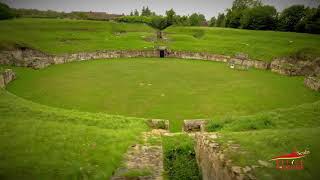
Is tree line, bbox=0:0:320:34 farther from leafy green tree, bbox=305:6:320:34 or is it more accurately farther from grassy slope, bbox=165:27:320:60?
grassy slope, bbox=165:27:320:60

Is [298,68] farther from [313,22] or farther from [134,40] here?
[313,22]

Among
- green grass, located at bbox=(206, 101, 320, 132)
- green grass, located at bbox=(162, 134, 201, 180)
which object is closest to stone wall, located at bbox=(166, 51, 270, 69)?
green grass, located at bbox=(206, 101, 320, 132)

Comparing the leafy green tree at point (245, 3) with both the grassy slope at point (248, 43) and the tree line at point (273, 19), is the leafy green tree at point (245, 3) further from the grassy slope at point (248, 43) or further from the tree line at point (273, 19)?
the grassy slope at point (248, 43)

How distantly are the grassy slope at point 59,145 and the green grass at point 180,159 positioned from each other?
1.47 metres

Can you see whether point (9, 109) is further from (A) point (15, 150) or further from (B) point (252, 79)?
(B) point (252, 79)

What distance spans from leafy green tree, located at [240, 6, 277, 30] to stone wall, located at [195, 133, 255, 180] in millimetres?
59514

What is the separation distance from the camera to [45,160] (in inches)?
357

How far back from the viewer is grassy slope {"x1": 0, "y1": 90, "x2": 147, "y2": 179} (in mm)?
8625

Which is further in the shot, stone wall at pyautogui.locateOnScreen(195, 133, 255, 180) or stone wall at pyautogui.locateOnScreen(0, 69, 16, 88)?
stone wall at pyautogui.locateOnScreen(0, 69, 16, 88)

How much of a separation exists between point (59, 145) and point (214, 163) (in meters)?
5.08

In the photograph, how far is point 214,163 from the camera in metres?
9.06

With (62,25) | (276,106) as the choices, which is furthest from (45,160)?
(62,25)

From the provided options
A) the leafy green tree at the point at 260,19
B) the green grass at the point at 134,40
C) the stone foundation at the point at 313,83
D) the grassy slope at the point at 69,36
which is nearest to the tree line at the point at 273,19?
the leafy green tree at the point at 260,19

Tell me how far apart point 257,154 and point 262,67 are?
30233mm
